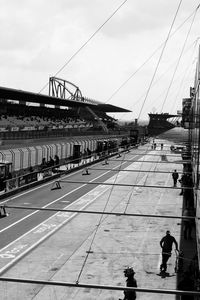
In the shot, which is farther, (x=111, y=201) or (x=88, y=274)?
(x=111, y=201)

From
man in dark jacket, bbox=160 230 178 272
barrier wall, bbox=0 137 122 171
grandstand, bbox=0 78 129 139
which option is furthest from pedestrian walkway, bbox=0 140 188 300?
grandstand, bbox=0 78 129 139

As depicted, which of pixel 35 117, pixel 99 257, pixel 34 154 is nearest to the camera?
pixel 99 257

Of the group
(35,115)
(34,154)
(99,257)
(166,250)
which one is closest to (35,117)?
(35,115)

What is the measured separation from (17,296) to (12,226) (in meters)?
7.89

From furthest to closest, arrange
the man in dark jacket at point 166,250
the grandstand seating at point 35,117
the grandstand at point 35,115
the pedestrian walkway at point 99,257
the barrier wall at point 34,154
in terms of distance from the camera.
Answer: the grandstand seating at point 35,117 < the grandstand at point 35,115 < the barrier wall at point 34,154 < the man in dark jacket at point 166,250 < the pedestrian walkway at point 99,257

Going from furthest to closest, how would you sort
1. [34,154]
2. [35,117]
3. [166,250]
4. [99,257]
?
[35,117] → [34,154] → [99,257] → [166,250]

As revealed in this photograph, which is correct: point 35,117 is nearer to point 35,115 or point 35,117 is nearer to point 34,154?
point 35,115

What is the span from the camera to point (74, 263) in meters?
13.1

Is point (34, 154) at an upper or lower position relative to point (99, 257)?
upper

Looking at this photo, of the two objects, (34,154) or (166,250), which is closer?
(166,250)

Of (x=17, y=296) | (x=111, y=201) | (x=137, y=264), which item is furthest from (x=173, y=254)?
(x=111, y=201)

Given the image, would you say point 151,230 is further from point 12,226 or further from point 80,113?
point 80,113

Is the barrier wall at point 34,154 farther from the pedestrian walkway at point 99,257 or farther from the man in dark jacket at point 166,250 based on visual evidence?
the man in dark jacket at point 166,250

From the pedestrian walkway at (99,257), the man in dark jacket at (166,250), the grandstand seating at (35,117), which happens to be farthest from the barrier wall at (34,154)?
the man in dark jacket at (166,250)
